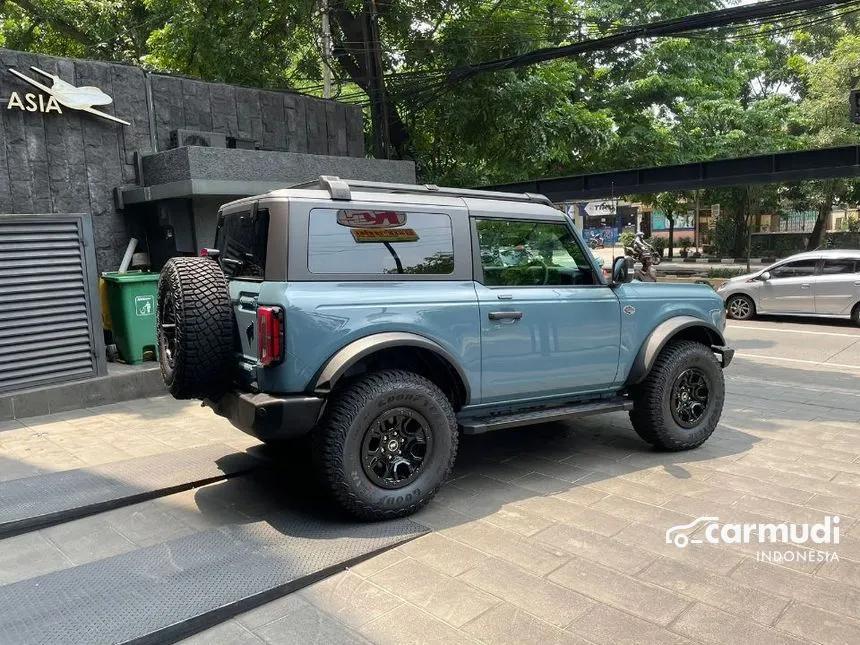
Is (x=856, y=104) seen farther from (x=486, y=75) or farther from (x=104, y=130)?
(x=104, y=130)

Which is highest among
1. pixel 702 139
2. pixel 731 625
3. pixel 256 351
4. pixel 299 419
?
pixel 702 139

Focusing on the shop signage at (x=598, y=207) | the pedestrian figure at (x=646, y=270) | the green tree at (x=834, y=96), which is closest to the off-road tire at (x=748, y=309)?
the shop signage at (x=598, y=207)

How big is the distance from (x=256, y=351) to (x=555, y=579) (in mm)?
2098

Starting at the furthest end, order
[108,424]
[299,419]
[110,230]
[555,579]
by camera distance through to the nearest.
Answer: [110,230]
[108,424]
[299,419]
[555,579]

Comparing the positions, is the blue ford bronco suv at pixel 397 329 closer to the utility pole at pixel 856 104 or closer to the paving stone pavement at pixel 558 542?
the paving stone pavement at pixel 558 542

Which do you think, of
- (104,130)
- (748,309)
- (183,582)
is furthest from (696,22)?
(183,582)

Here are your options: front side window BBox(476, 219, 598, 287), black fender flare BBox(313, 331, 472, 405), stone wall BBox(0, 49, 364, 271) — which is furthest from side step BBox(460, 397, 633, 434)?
stone wall BBox(0, 49, 364, 271)

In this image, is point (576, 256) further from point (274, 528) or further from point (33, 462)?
point (33, 462)

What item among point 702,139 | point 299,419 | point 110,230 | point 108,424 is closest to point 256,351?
point 299,419

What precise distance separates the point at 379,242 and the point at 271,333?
3.12ft

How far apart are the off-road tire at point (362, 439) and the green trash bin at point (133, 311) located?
464 cm

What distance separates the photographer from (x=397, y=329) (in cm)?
413

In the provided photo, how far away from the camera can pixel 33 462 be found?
213 inches

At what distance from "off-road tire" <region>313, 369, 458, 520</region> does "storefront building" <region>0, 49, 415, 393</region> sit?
4431mm
